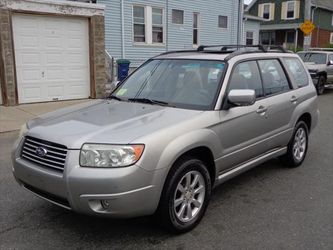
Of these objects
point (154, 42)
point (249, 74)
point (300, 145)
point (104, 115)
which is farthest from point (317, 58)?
point (104, 115)

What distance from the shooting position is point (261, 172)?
5668mm

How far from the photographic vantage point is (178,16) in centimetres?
1920

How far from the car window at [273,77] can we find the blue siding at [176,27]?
39.7ft

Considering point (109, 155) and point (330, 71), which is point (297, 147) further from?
point (330, 71)

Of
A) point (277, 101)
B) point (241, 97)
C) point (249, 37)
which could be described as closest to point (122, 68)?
point (277, 101)

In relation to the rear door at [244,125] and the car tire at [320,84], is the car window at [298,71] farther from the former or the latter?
the car tire at [320,84]

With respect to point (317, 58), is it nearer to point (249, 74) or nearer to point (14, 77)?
point (14, 77)

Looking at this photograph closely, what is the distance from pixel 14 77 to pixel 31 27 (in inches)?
60.1

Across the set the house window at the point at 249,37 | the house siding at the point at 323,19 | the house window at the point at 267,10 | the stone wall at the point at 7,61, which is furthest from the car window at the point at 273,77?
the house window at the point at 267,10

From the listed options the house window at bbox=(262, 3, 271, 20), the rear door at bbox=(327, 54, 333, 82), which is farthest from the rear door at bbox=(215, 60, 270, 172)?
the house window at bbox=(262, 3, 271, 20)

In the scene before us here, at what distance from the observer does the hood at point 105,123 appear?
132 inches

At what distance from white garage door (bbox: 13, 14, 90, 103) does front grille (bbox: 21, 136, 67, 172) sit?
27.1ft

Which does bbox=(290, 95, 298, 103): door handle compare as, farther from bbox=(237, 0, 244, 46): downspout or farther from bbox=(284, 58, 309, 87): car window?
bbox=(237, 0, 244, 46): downspout

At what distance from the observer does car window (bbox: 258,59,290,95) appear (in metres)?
5.09
